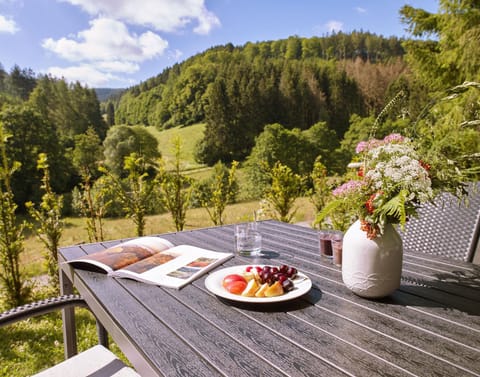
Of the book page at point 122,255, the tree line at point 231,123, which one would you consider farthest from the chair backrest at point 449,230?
the book page at point 122,255

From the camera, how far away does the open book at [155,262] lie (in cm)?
112

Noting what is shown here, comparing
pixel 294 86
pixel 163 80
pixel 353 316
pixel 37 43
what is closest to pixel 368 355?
pixel 353 316

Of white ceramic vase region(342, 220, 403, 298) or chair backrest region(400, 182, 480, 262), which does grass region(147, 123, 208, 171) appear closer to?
chair backrest region(400, 182, 480, 262)

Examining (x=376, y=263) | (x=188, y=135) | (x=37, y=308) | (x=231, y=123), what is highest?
(x=231, y=123)

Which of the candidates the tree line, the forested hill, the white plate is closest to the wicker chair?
the white plate

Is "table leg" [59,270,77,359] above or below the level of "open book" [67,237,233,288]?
below

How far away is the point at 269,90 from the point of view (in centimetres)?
2683

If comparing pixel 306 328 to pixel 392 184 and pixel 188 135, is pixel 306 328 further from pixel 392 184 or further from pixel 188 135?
pixel 188 135

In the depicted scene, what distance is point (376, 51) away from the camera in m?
29.6

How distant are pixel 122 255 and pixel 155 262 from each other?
0.13m

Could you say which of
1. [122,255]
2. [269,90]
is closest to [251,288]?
[122,255]

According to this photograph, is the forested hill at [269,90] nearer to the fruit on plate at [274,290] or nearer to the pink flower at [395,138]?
the pink flower at [395,138]

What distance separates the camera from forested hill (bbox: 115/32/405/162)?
25594 mm

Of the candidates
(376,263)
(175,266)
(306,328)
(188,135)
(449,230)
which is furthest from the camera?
(188,135)
